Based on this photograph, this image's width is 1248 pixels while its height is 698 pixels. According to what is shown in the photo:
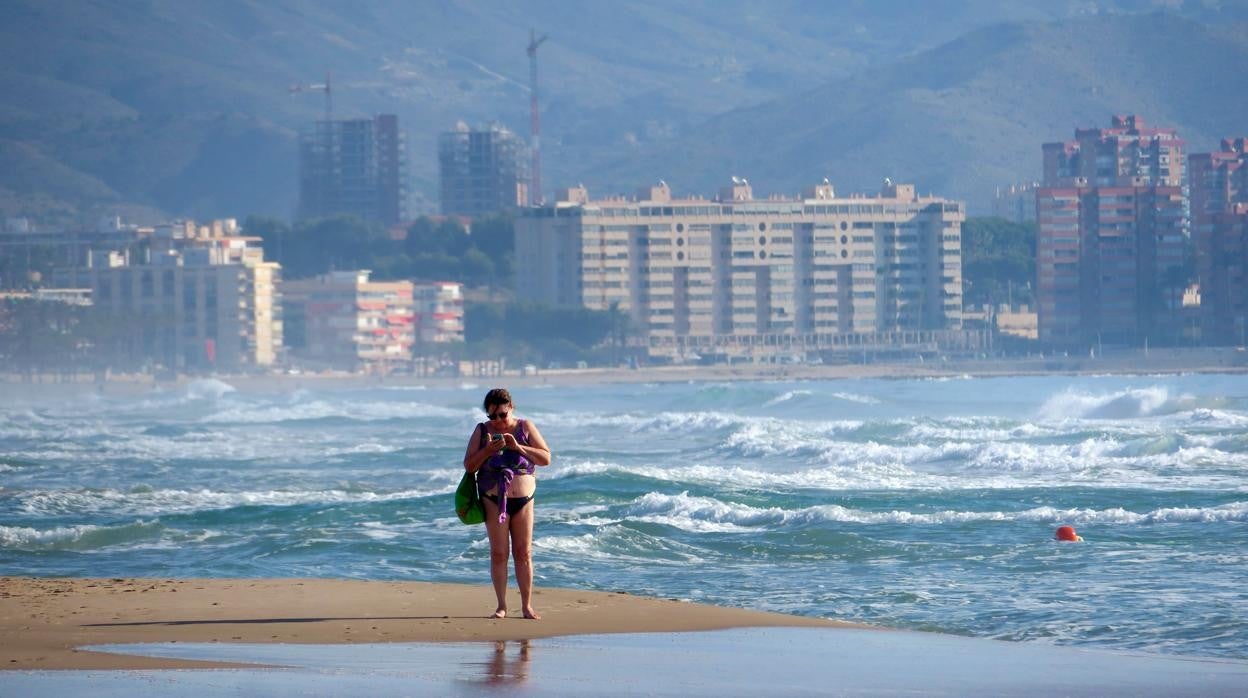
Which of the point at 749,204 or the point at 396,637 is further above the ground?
the point at 749,204

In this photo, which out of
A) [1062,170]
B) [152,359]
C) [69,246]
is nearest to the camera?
[152,359]

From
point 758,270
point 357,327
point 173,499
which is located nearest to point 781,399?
point 173,499

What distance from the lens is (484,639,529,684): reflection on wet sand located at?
34.9ft

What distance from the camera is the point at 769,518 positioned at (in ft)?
74.5

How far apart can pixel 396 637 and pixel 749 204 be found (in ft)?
470

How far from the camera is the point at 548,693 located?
10.2 metres

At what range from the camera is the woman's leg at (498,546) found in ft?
40.5

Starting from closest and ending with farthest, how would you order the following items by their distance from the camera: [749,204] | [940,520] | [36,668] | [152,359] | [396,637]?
[36,668], [396,637], [940,520], [152,359], [749,204]

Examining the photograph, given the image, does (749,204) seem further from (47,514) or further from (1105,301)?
(47,514)

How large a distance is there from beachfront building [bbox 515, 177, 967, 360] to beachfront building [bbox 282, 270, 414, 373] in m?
9.76

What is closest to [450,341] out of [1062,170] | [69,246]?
[69,246]

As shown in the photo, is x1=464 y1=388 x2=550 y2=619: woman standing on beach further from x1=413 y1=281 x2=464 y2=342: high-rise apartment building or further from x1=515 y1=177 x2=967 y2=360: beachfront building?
x1=413 y1=281 x2=464 y2=342: high-rise apartment building

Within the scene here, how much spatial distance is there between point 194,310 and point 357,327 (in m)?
10.8

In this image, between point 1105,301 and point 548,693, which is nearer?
point 548,693
